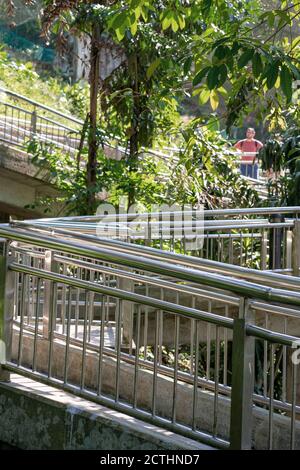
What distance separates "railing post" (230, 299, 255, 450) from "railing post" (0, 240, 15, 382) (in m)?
1.68

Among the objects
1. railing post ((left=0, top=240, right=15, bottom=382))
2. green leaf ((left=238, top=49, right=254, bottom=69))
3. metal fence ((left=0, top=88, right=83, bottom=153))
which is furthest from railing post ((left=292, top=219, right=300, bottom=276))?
metal fence ((left=0, top=88, right=83, bottom=153))

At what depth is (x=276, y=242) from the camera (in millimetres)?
9141

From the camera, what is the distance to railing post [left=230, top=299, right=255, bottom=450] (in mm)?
3883

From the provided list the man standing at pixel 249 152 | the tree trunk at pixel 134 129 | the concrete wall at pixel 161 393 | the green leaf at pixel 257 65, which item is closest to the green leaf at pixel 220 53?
the green leaf at pixel 257 65

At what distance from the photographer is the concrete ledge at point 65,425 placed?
421 centimetres

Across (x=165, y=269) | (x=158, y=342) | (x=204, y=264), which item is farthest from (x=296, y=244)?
(x=165, y=269)

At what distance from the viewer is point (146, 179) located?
45.5 ft

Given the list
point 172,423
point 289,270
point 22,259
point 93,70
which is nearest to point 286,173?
point 93,70

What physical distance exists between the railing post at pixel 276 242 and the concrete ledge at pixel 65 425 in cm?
451

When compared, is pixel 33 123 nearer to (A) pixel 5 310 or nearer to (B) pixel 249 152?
(B) pixel 249 152

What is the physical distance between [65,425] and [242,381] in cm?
112

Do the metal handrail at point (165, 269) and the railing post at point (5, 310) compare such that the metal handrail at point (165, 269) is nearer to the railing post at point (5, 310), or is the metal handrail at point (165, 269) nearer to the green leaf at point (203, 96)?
the railing post at point (5, 310)

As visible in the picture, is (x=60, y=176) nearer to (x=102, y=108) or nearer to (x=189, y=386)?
(x=102, y=108)
